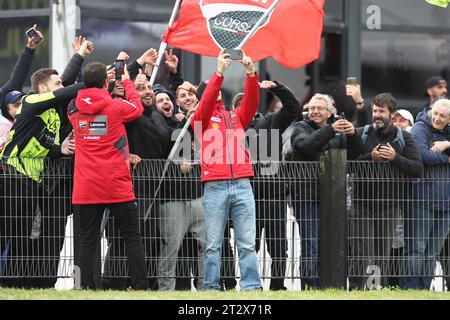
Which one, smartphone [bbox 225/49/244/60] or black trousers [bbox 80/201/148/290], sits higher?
smartphone [bbox 225/49/244/60]

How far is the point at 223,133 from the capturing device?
11.3 m

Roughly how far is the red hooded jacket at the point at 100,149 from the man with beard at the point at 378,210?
247 centimetres

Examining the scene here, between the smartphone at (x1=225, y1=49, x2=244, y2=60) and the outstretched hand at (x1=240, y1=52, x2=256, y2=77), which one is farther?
the smartphone at (x1=225, y1=49, x2=244, y2=60)

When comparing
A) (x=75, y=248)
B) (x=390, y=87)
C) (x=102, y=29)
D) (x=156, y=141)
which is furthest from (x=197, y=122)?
(x=390, y=87)

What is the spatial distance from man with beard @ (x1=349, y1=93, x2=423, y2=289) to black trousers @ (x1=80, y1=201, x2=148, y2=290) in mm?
2282

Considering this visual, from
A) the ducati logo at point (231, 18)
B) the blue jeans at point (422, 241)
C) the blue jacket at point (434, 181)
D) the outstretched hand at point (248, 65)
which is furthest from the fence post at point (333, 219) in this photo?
the ducati logo at point (231, 18)

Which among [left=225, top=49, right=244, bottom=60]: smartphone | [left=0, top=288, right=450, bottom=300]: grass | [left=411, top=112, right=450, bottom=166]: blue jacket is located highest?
[left=225, top=49, right=244, bottom=60]: smartphone

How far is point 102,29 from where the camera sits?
17.2 m

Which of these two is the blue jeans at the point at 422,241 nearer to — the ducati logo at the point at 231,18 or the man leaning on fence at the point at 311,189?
the man leaning on fence at the point at 311,189

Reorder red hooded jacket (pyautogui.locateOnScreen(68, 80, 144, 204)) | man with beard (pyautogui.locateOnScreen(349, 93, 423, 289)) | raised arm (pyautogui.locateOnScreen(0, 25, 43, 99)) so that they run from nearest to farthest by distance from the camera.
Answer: red hooded jacket (pyautogui.locateOnScreen(68, 80, 144, 204)), raised arm (pyautogui.locateOnScreen(0, 25, 43, 99)), man with beard (pyautogui.locateOnScreen(349, 93, 423, 289))

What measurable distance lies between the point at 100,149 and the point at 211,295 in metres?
1.72

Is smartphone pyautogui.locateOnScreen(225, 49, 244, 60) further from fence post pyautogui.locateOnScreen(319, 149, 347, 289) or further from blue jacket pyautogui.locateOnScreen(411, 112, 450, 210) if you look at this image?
blue jacket pyautogui.locateOnScreen(411, 112, 450, 210)

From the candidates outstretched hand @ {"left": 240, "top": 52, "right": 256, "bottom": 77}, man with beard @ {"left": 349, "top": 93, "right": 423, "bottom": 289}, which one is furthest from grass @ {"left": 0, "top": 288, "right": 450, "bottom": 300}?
outstretched hand @ {"left": 240, "top": 52, "right": 256, "bottom": 77}

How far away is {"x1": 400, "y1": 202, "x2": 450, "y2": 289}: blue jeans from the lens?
39.9 ft
